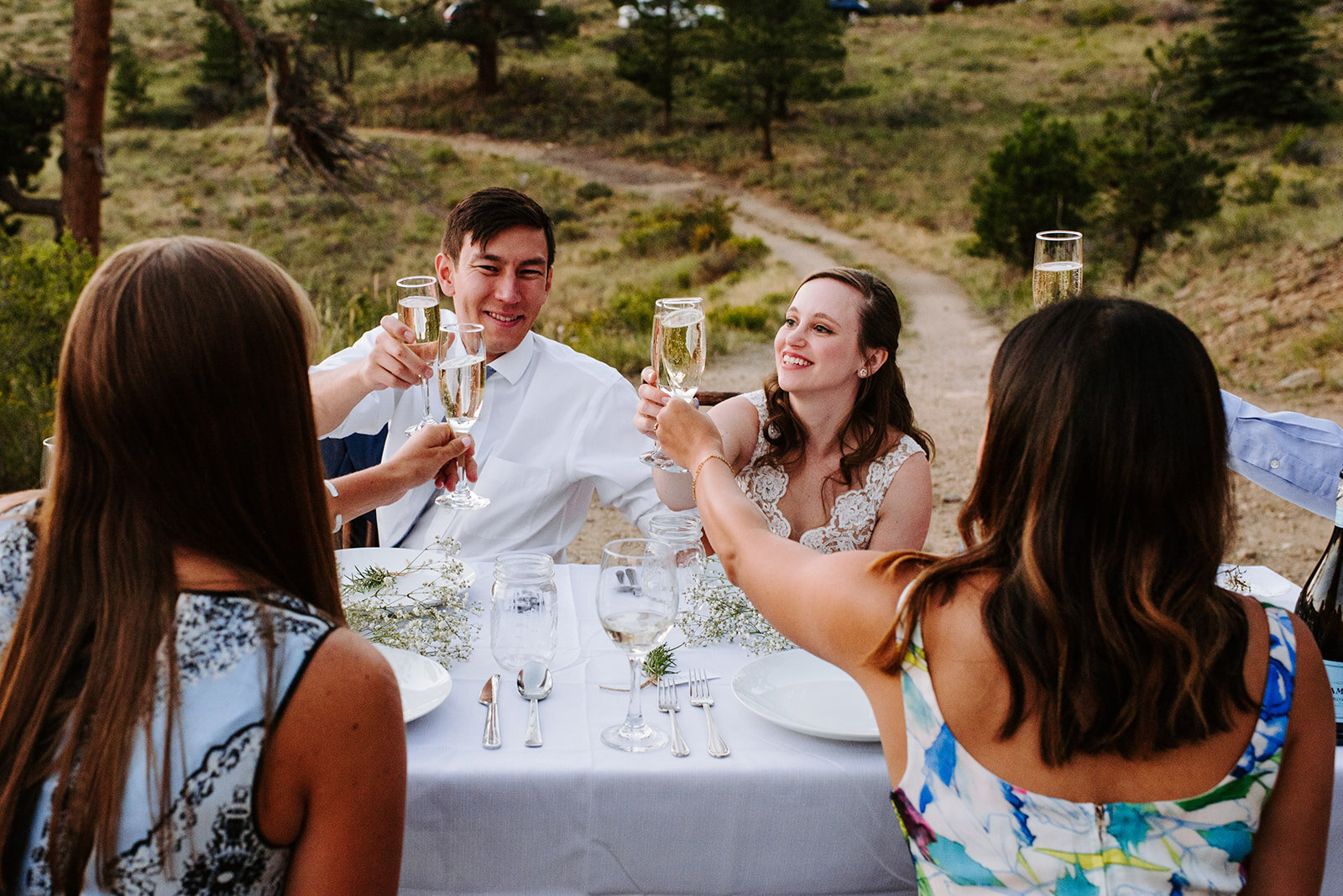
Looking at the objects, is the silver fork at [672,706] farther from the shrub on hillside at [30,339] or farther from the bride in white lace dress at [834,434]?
the shrub on hillside at [30,339]

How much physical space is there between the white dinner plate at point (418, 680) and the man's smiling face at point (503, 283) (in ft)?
4.69

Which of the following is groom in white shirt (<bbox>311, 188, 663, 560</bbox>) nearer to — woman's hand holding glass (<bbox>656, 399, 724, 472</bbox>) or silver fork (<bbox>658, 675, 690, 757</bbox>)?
woman's hand holding glass (<bbox>656, 399, 724, 472</bbox>)

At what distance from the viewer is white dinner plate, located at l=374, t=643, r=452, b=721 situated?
1859 mm

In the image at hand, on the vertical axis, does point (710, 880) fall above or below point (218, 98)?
below

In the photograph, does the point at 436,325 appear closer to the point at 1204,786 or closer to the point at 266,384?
the point at 266,384

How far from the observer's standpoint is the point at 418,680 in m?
1.99

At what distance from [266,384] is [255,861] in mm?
558

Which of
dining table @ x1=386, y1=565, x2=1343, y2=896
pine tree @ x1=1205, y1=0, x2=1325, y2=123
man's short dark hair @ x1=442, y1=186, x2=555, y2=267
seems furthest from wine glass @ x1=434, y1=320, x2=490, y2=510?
pine tree @ x1=1205, y1=0, x2=1325, y2=123

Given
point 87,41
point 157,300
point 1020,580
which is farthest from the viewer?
point 87,41

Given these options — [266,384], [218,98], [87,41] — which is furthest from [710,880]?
[218,98]

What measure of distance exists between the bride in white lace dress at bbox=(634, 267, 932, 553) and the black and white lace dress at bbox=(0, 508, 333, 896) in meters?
1.82

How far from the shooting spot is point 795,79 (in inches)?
1155

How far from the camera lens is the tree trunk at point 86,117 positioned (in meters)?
8.66

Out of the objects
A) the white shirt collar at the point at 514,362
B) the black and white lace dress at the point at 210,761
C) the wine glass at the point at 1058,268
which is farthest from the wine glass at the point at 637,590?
the white shirt collar at the point at 514,362
